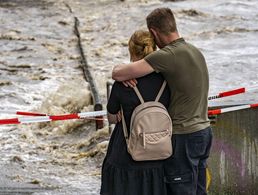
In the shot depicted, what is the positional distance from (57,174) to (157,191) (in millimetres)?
3450

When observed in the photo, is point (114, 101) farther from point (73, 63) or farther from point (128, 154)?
point (73, 63)

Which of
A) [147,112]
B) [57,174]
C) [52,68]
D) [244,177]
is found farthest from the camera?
[52,68]

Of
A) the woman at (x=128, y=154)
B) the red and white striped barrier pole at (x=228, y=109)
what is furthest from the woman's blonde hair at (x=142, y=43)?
the red and white striped barrier pole at (x=228, y=109)

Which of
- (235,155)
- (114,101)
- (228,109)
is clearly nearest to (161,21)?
(114,101)

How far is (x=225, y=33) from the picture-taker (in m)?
18.2

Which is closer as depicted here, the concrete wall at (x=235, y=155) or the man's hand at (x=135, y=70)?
the man's hand at (x=135, y=70)

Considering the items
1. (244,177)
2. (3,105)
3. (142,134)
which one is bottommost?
(3,105)

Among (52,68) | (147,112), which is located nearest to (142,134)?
(147,112)

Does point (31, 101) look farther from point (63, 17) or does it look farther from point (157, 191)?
point (63, 17)

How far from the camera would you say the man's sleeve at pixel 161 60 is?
4.39 meters

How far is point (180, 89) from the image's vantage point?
178 inches

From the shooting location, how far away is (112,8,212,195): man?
14.5 feet

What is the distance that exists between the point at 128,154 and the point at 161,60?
0.69m

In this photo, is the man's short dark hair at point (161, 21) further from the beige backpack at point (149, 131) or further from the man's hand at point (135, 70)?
the beige backpack at point (149, 131)
